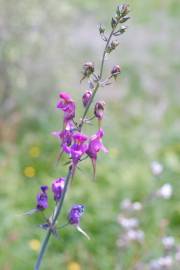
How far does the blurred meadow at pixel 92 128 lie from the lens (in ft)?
16.5

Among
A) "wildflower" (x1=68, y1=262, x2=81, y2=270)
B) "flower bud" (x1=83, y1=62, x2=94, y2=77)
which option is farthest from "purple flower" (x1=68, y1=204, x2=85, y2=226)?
"wildflower" (x1=68, y1=262, x2=81, y2=270)

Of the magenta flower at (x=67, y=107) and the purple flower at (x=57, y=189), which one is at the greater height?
the magenta flower at (x=67, y=107)

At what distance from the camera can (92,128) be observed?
7191 millimetres

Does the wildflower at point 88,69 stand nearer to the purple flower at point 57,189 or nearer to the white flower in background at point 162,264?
the purple flower at point 57,189

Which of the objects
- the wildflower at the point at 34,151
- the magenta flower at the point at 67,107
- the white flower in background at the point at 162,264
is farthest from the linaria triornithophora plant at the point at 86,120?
the wildflower at the point at 34,151

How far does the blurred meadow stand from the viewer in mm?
5023

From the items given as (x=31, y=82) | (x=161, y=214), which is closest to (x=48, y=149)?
(x=31, y=82)

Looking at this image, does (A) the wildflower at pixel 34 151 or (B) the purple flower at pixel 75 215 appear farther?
(A) the wildflower at pixel 34 151

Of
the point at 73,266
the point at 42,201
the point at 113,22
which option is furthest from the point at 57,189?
the point at 73,266

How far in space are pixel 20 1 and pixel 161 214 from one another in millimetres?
2908

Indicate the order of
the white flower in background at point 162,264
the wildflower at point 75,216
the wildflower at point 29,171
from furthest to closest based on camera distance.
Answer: the wildflower at point 29,171
the white flower in background at point 162,264
the wildflower at point 75,216

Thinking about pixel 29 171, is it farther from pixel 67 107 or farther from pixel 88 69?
pixel 88 69

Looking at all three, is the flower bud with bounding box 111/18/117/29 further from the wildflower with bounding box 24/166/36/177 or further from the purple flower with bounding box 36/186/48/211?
the wildflower with bounding box 24/166/36/177

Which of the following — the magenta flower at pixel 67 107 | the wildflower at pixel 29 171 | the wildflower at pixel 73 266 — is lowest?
the magenta flower at pixel 67 107
